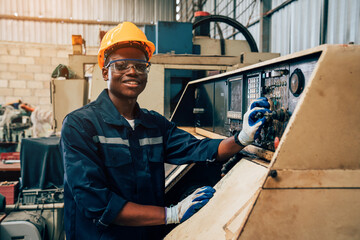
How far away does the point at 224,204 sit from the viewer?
41.3 inches

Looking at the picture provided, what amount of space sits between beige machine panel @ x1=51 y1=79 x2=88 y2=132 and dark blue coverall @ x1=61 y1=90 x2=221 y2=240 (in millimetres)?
1723

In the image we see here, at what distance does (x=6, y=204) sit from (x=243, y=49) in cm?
286

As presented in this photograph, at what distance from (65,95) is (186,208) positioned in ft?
7.32

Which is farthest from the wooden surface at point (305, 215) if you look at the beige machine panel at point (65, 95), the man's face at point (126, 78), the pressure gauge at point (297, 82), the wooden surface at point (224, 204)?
the beige machine panel at point (65, 95)

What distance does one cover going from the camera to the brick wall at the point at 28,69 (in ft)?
23.6

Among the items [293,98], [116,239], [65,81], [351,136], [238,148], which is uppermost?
[65,81]

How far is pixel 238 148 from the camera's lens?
1.22m

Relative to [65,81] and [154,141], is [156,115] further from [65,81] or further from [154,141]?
[65,81]

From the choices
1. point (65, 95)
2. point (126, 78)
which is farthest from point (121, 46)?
point (65, 95)

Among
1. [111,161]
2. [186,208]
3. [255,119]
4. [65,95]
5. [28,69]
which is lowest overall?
[186,208]

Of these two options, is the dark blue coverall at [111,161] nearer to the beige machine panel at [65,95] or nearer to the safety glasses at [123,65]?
the safety glasses at [123,65]

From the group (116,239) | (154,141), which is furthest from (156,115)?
(116,239)

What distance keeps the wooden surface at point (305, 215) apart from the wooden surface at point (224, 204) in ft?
0.51

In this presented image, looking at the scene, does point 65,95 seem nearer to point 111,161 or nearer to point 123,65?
point 123,65
